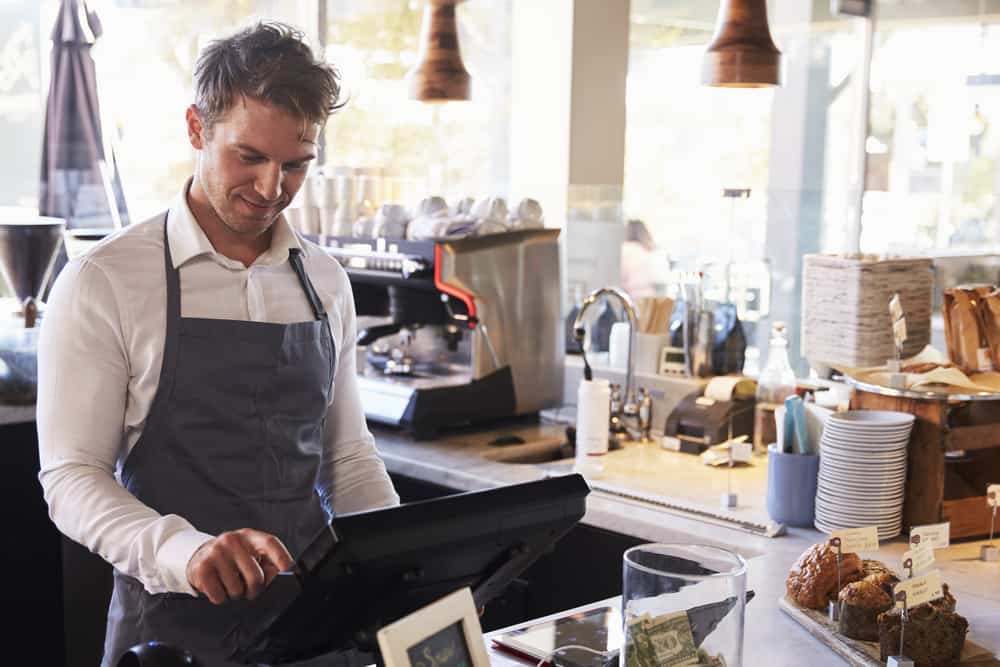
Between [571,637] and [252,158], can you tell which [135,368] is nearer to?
[252,158]

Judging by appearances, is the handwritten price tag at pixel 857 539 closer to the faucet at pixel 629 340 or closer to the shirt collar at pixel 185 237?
the shirt collar at pixel 185 237

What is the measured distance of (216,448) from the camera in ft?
6.38

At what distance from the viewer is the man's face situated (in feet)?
6.02

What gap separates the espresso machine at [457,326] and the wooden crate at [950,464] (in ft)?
4.22

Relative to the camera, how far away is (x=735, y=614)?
1.49 meters

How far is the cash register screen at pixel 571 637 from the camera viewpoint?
5.87 feet

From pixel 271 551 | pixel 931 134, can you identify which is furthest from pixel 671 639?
pixel 931 134

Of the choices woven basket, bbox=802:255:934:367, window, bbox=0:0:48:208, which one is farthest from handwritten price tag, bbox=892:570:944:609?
window, bbox=0:0:48:208

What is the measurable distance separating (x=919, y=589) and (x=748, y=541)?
0.80 meters

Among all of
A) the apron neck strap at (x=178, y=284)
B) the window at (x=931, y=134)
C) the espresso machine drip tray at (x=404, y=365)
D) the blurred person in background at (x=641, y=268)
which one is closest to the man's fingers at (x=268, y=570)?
the apron neck strap at (x=178, y=284)

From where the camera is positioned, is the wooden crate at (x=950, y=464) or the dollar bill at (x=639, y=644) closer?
the dollar bill at (x=639, y=644)

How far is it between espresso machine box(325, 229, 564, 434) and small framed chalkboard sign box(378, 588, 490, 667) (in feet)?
7.31

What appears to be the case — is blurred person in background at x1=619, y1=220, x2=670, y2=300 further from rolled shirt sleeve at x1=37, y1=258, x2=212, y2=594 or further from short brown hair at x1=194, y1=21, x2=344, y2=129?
rolled shirt sleeve at x1=37, y1=258, x2=212, y2=594

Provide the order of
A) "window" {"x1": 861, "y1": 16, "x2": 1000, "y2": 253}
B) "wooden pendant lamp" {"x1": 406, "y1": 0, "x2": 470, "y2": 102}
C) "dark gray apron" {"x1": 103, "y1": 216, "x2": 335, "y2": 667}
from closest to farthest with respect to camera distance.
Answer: "dark gray apron" {"x1": 103, "y1": 216, "x2": 335, "y2": 667} < "wooden pendant lamp" {"x1": 406, "y1": 0, "x2": 470, "y2": 102} < "window" {"x1": 861, "y1": 16, "x2": 1000, "y2": 253}
